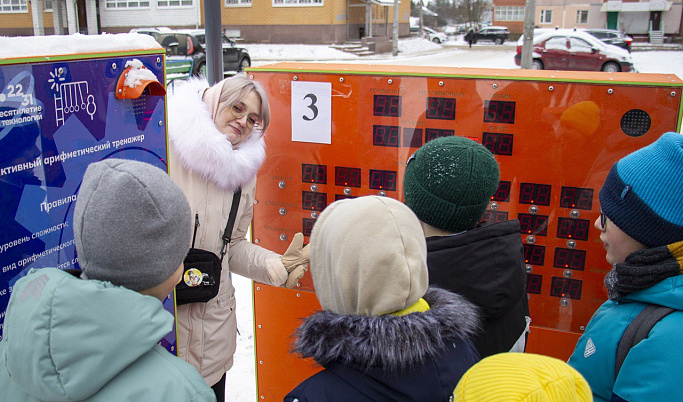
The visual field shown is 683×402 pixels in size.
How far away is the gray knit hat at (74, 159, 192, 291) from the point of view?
1279 mm

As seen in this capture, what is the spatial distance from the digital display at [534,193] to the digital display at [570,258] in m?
0.26

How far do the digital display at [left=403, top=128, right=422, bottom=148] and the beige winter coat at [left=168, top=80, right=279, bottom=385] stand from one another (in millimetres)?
795

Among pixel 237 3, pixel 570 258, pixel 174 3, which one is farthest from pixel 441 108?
pixel 174 3

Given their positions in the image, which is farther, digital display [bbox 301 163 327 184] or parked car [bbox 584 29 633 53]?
parked car [bbox 584 29 633 53]

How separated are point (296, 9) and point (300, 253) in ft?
100

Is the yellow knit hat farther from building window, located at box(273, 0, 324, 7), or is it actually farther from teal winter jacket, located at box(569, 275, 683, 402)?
building window, located at box(273, 0, 324, 7)

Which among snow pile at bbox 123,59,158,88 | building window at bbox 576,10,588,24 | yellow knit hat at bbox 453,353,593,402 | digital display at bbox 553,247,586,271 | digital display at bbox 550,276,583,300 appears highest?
building window at bbox 576,10,588,24

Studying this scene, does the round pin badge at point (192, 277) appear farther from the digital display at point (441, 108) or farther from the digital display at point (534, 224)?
the digital display at point (534, 224)

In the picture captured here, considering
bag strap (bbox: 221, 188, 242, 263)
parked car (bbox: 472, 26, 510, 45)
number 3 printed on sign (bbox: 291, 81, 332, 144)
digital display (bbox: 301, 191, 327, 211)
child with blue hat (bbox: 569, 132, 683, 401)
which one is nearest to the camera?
child with blue hat (bbox: 569, 132, 683, 401)

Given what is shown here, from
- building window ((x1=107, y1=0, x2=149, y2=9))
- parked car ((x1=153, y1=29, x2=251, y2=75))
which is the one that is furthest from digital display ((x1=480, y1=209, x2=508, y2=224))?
building window ((x1=107, y1=0, x2=149, y2=9))

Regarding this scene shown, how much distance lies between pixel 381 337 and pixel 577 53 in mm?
20520

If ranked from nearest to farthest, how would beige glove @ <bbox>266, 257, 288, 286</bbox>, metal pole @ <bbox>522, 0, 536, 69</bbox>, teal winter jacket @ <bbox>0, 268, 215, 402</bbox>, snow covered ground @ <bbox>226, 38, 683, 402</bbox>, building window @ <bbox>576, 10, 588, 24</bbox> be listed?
teal winter jacket @ <bbox>0, 268, 215, 402</bbox>
beige glove @ <bbox>266, 257, 288, 286</bbox>
snow covered ground @ <bbox>226, 38, 683, 402</bbox>
metal pole @ <bbox>522, 0, 536, 69</bbox>
building window @ <bbox>576, 10, 588, 24</bbox>

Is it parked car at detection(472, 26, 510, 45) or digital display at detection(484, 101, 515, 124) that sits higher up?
parked car at detection(472, 26, 510, 45)

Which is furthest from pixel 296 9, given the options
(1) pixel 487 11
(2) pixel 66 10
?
(1) pixel 487 11
